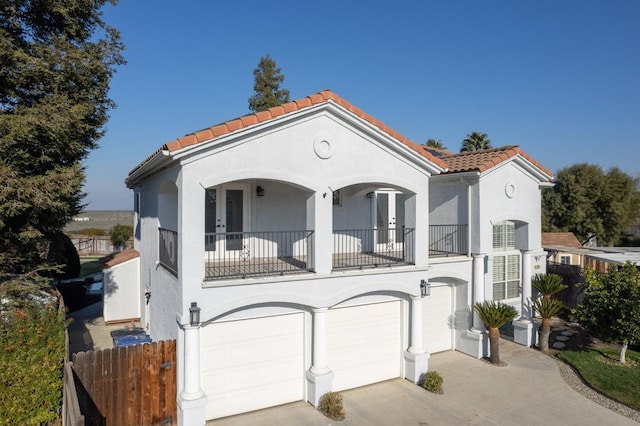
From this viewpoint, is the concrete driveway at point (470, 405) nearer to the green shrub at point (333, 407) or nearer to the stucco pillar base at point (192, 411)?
the green shrub at point (333, 407)

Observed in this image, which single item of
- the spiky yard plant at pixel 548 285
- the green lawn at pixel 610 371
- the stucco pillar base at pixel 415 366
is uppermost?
the spiky yard plant at pixel 548 285

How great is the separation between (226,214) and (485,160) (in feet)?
32.7

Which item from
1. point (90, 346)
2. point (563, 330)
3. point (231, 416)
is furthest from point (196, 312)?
point (563, 330)

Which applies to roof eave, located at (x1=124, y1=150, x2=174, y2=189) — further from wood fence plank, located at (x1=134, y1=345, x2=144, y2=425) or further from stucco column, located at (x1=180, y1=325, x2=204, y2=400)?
wood fence plank, located at (x1=134, y1=345, x2=144, y2=425)

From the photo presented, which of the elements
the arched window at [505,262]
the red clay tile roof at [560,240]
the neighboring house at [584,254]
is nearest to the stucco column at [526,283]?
the arched window at [505,262]

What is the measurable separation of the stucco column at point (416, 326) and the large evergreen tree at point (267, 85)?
78.7 ft

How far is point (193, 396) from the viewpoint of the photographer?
30.7ft

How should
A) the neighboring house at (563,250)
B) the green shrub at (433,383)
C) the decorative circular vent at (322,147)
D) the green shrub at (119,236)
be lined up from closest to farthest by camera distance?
the decorative circular vent at (322,147), the green shrub at (433,383), the neighboring house at (563,250), the green shrub at (119,236)

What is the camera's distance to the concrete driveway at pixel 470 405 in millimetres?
10133

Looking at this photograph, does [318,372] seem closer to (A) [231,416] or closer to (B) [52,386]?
(A) [231,416]

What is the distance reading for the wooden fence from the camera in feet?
28.9

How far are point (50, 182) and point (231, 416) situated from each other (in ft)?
29.6

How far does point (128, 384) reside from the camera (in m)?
9.28

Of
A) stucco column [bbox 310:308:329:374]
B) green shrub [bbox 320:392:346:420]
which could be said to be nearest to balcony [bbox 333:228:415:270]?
stucco column [bbox 310:308:329:374]
